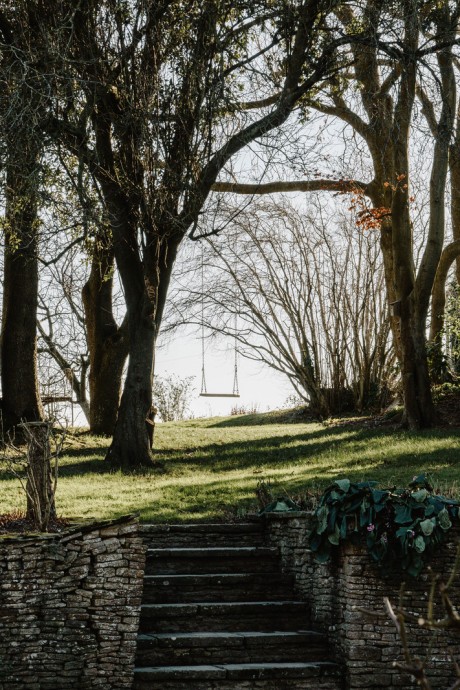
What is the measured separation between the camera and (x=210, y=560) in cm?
926

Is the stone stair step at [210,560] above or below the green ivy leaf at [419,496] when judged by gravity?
below

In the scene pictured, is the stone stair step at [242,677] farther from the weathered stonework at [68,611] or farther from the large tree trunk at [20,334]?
the large tree trunk at [20,334]

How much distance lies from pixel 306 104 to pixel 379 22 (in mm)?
2752

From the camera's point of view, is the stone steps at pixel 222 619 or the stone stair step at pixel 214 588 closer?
the stone steps at pixel 222 619

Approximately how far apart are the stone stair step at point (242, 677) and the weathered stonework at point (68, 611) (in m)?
0.24

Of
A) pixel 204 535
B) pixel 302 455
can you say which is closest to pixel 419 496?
pixel 204 535

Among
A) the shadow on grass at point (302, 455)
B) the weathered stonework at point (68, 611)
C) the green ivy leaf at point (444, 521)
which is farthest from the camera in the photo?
the shadow on grass at point (302, 455)

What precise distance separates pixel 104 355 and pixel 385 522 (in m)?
11.4

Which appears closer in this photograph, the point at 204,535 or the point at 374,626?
the point at 374,626

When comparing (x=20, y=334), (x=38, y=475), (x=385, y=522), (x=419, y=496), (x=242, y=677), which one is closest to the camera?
(x=242, y=677)

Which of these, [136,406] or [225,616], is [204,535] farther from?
[136,406]

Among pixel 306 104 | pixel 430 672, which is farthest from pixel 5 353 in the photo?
pixel 430 672

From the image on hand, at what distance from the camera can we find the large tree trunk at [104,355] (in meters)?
18.5

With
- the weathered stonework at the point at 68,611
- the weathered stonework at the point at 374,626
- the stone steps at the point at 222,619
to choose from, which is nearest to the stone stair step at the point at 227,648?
the stone steps at the point at 222,619
